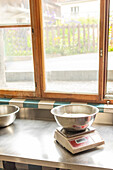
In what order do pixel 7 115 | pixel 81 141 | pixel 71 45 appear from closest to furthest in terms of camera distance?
pixel 81 141, pixel 7 115, pixel 71 45

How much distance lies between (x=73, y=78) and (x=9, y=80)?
2.07ft

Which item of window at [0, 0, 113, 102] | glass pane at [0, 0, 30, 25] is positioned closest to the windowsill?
window at [0, 0, 113, 102]

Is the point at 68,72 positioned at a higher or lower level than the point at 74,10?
lower

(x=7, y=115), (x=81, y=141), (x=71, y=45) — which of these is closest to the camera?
(x=81, y=141)

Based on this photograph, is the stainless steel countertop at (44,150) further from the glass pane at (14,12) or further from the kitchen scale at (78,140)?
the glass pane at (14,12)

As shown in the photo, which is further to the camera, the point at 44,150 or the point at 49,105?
the point at 49,105

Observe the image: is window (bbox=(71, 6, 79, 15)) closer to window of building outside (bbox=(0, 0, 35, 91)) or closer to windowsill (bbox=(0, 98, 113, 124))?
window of building outside (bbox=(0, 0, 35, 91))

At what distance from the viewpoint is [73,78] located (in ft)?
6.32

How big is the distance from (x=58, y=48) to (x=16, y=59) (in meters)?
0.42

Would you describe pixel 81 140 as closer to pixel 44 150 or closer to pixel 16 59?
pixel 44 150

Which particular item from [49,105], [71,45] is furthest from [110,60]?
[49,105]

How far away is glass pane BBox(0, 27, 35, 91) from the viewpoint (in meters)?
1.98

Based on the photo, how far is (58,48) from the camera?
1.92 m

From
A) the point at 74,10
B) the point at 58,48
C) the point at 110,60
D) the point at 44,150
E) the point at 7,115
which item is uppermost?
the point at 74,10
